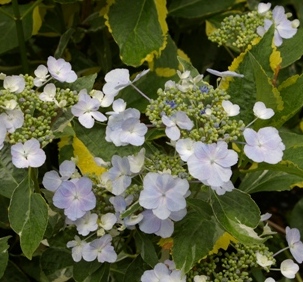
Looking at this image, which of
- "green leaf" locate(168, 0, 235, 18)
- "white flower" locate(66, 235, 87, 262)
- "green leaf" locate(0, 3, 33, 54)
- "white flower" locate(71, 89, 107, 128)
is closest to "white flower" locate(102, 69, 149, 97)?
"white flower" locate(71, 89, 107, 128)

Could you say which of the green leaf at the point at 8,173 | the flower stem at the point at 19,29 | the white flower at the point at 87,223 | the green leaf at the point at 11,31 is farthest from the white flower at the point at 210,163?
the green leaf at the point at 11,31

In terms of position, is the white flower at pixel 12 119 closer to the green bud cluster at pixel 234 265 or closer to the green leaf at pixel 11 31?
the green bud cluster at pixel 234 265

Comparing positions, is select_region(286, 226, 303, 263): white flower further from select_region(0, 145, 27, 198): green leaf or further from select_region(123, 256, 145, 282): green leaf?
select_region(0, 145, 27, 198): green leaf

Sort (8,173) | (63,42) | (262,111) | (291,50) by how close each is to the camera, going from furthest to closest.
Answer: (63,42), (291,50), (8,173), (262,111)

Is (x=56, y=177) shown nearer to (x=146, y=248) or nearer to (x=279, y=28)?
(x=146, y=248)

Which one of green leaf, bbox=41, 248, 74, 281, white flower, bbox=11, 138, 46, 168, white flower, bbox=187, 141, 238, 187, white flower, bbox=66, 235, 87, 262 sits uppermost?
white flower, bbox=187, 141, 238, 187

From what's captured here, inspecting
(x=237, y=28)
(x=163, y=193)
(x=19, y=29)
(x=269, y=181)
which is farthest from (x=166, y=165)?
(x=19, y=29)

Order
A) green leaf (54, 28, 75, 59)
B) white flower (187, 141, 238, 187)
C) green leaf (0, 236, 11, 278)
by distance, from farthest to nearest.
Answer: green leaf (54, 28, 75, 59) → green leaf (0, 236, 11, 278) → white flower (187, 141, 238, 187)

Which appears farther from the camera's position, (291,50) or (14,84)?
(291,50)
